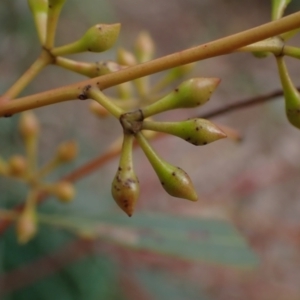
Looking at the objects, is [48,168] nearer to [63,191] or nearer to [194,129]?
[63,191]

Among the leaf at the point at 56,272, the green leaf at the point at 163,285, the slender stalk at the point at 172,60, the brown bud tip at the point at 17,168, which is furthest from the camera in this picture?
the green leaf at the point at 163,285

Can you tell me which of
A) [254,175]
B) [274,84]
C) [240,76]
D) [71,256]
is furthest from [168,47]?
[71,256]

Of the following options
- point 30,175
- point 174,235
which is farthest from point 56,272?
point 30,175

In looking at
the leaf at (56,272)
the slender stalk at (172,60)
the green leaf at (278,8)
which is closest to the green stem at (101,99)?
the slender stalk at (172,60)

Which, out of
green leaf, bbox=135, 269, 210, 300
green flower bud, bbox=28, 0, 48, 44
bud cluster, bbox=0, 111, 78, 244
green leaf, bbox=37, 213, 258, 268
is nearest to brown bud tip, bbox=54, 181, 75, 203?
bud cluster, bbox=0, 111, 78, 244

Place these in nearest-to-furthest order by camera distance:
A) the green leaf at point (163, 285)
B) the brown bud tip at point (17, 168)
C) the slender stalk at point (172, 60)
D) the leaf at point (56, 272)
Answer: the slender stalk at point (172, 60), the brown bud tip at point (17, 168), the leaf at point (56, 272), the green leaf at point (163, 285)

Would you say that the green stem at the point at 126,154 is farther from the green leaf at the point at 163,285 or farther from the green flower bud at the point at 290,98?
the green leaf at the point at 163,285
